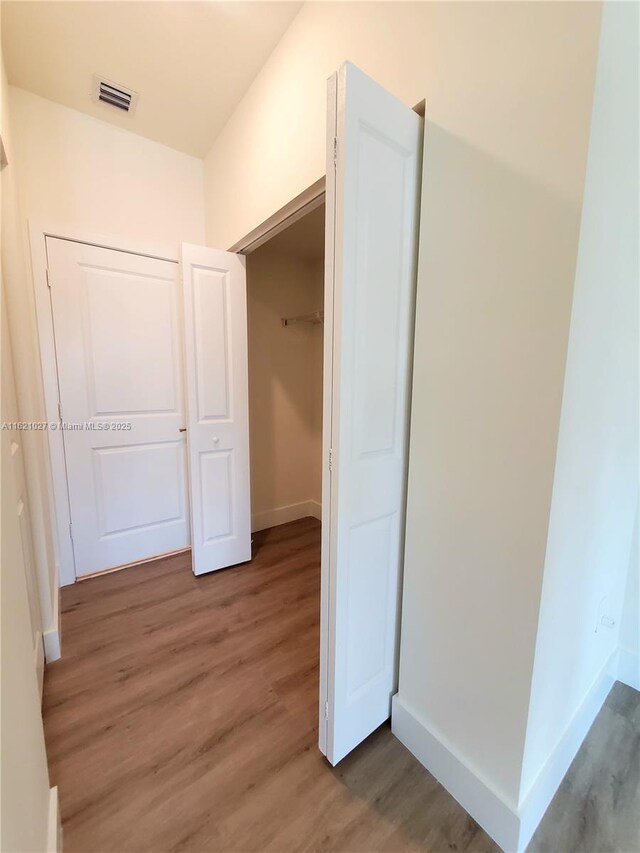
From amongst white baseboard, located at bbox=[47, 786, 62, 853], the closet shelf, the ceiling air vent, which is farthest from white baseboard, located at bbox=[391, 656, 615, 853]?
the ceiling air vent

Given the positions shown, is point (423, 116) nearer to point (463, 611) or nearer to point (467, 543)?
point (467, 543)

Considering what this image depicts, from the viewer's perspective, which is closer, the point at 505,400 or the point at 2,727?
the point at 2,727

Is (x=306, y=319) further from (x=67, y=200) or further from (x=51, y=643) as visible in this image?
(x=51, y=643)

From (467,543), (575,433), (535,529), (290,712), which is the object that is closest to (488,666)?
(467,543)

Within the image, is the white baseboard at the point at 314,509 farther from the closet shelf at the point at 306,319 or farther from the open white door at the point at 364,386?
the open white door at the point at 364,386

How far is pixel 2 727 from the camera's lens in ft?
2.07

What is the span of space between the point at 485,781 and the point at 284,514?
97.8 inches

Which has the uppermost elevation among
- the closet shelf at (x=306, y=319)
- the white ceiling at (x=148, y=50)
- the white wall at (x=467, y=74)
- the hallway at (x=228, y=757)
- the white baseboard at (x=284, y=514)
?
the white ceiling at (x=148, y=50)

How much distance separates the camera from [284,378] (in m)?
3.25

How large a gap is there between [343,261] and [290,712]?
5.63 feet

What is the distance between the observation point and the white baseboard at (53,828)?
91 centimetres

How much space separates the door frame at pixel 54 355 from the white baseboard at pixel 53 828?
4.94ft

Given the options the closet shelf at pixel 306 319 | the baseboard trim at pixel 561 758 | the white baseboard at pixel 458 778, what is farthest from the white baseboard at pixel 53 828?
the closet shelf at pixel 306 319

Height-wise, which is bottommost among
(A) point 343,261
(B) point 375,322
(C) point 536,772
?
(C) point 536,772
